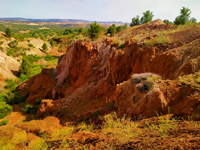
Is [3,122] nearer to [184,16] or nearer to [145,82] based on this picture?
[145,82]

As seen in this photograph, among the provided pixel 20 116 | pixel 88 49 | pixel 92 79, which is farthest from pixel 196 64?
pixel 20 116

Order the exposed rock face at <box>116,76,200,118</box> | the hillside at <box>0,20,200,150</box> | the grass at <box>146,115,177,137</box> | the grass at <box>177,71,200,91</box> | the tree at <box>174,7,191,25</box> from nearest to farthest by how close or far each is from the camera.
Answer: the grass at <box>146,115,177,137</box> < the hillside at <box>0,20,200,150</box> < the exposed rock face at <box>116,76,200,118</box> < the grass at <box>177,71,200,91</box> < the tree at <box>174,7,191,25</box>

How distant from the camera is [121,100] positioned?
18.2 ft

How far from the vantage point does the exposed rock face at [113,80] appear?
13.3ft

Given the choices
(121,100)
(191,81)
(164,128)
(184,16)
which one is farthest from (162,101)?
(184,16)

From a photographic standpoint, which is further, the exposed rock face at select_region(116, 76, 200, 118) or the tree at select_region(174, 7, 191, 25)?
the tree at select_region(174, 7, 191, 25)

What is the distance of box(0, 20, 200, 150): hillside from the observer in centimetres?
304

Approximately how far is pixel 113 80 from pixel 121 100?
11.8ft

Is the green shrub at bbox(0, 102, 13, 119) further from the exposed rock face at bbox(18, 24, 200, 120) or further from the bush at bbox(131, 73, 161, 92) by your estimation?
the bush at bbox(131, 73, 161, 92)

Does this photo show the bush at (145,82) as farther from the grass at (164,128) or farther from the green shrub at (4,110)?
the green shrub at (4,110)

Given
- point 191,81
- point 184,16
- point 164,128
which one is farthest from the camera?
point 184,16

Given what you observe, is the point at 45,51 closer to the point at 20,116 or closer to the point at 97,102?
the point at 20,116

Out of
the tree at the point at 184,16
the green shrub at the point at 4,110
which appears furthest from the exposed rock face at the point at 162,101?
the tree at the point at 184,16

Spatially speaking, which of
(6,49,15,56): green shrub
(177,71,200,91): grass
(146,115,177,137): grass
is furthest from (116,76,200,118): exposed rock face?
(6,49,15,56): green shrub
